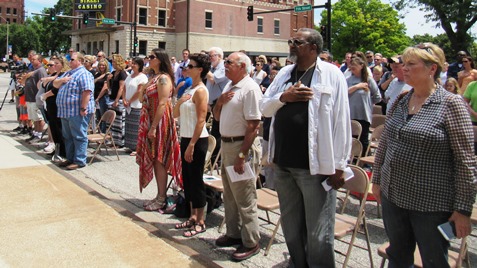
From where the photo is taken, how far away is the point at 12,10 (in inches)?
5217

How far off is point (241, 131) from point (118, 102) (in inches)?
240

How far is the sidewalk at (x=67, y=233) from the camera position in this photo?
4160 mm

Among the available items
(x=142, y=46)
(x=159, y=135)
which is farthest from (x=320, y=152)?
(x=142, y=46)

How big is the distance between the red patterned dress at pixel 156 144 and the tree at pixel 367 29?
61424 mm

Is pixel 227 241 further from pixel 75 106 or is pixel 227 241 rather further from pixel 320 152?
pixel 75 106

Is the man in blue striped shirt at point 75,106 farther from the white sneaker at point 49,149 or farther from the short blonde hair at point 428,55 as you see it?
the short blonde hair at point 428,55

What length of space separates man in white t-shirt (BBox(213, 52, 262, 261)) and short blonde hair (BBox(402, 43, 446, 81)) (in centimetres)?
152

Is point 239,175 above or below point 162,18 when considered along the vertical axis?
below

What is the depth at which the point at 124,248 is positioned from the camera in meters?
4.43

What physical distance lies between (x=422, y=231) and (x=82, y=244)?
321 centimetres

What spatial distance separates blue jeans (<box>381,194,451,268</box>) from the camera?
2.72 m

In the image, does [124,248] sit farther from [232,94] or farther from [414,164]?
→ [414,164]

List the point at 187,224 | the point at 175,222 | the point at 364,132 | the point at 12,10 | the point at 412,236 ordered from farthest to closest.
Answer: the point at 12,10 < the point at 364,132 < the point at 175,222 < the point at 187,224 < the point at 412,236

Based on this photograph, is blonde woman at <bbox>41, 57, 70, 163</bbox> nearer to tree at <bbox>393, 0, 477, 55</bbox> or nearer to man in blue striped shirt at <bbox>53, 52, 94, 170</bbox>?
man in blue striped shirt at <bbox>53, 52, 94, 170</bbox>
